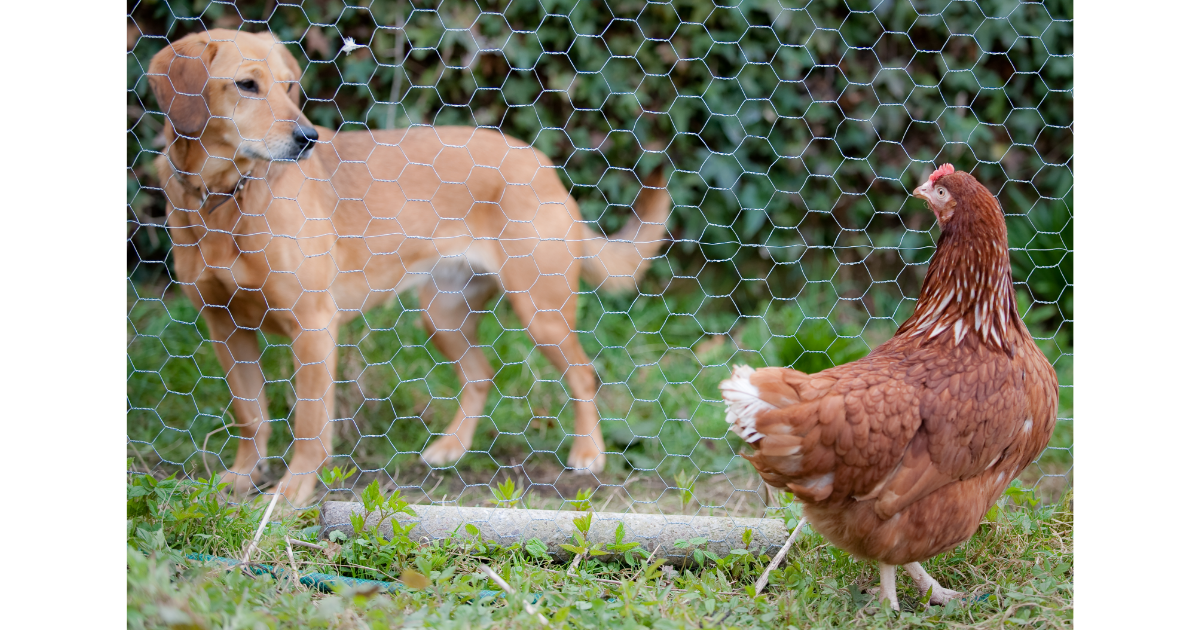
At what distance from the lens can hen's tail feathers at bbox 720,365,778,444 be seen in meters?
1.82

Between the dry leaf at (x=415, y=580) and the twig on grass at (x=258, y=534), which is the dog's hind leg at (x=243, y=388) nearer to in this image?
the twig on grass at (x=258, y=534)

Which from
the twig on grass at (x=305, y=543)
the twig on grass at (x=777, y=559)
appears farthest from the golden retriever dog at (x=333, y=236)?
the twig on grass at (x=777, y=559)

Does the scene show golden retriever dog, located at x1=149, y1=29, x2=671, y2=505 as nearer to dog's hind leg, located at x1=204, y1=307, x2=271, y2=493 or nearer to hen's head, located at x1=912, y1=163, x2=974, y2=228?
dog's hind leg, located at x1=204, y1=307, x2=271, y2=493

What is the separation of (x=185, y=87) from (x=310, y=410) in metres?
1.12

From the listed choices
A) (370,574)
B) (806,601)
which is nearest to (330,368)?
(370,574)

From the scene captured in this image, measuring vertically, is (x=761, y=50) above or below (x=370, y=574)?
above

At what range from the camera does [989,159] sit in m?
4.30

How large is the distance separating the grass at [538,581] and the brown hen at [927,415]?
0.22 m

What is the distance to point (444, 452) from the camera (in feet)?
11.0

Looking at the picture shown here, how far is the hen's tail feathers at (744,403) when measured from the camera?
1824mm

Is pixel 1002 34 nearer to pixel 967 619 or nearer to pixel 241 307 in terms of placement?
pixel 967 619

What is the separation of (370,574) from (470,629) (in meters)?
0.49

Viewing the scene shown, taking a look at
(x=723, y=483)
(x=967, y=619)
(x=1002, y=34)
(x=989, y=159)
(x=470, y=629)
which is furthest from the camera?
(x=989, y=159)

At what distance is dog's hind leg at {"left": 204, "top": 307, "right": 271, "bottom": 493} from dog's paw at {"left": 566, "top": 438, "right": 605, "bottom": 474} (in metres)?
1.21
